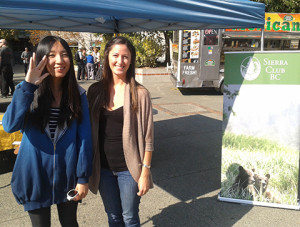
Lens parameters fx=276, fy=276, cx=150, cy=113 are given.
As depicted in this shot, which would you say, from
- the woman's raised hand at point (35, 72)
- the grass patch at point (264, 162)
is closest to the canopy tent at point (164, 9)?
the woman's raised hand at point (35, 72)

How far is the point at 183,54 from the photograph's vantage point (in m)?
9.68

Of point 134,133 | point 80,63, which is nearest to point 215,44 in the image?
point 80,63

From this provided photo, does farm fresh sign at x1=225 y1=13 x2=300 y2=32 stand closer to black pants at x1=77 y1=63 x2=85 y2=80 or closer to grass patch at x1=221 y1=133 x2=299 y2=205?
grass patch at x1=221 y1=133 x2=299 y2=205

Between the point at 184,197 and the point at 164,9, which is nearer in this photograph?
the point at 164,9

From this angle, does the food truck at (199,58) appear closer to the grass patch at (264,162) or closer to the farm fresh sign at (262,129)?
the farm fresh sign at (262,129)

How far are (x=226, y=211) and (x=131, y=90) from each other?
1952mm

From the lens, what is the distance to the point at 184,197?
3.39 metres

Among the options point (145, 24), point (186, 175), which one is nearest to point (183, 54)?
point (145, 24)

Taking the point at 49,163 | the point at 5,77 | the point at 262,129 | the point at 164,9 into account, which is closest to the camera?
the point at 49,163

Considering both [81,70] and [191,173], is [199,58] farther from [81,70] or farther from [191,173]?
[81,70]

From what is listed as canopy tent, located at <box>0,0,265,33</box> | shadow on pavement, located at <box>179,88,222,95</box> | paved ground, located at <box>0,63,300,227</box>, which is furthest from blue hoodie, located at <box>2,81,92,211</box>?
shadow on pavement, located at <box>179,88,222,95</box>

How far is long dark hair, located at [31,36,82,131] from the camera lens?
167 centimetres

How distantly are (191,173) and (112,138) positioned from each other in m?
2.35

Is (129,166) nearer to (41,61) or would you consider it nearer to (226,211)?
(41,61)
